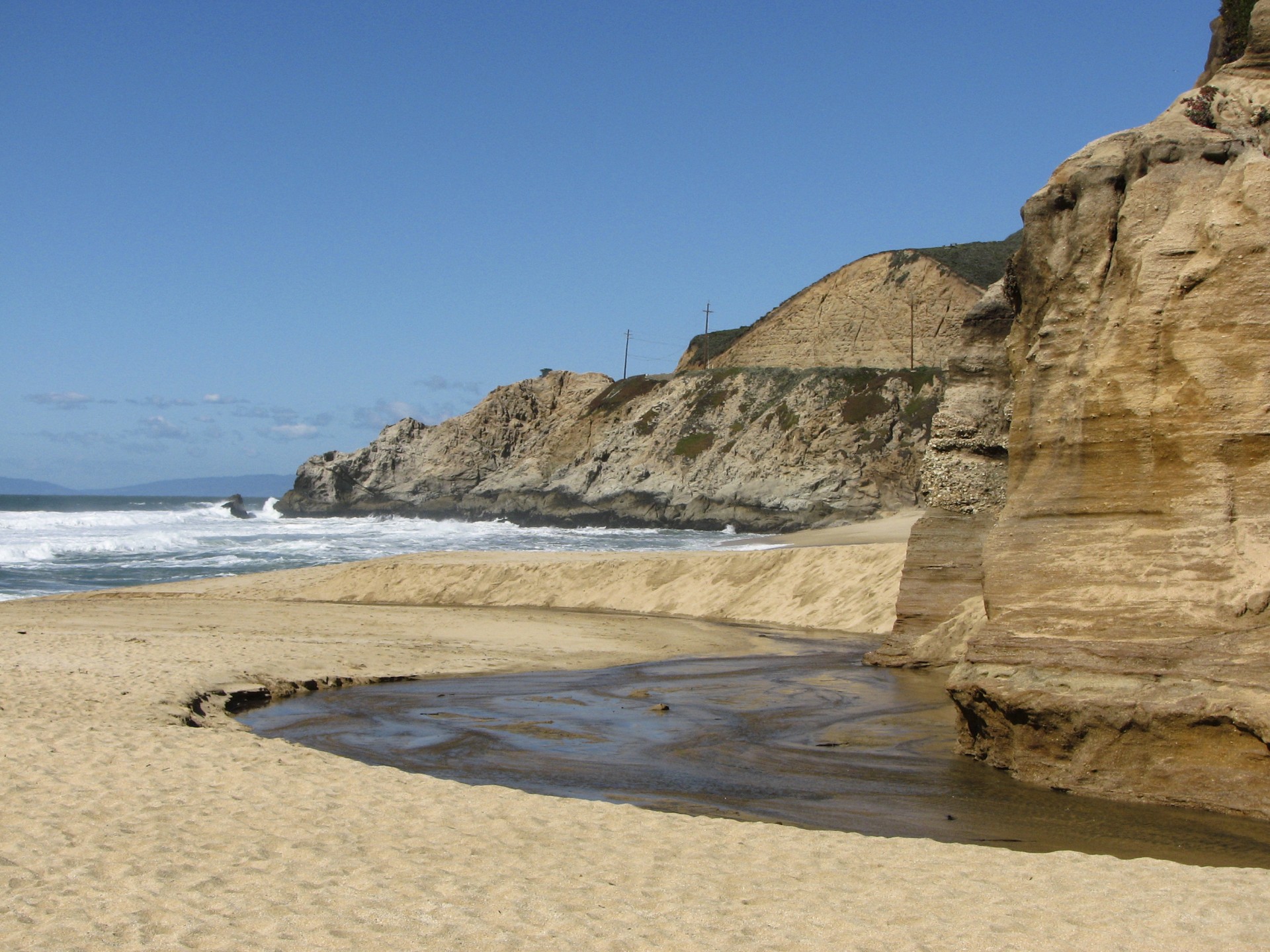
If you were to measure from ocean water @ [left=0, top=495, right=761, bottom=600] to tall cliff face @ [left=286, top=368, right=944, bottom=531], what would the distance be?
10.6 ft

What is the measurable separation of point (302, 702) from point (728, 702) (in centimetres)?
484

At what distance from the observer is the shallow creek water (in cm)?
729

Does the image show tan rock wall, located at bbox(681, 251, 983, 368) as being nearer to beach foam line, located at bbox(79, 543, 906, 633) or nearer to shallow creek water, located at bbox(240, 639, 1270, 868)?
beach foam line, located at bbox(79, 543, 906, 633)

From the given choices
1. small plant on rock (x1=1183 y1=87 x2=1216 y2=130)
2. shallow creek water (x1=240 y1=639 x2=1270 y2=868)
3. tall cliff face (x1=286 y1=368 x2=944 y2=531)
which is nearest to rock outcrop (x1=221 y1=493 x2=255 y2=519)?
tall cliff face (x1=286 y1=368 x2=944 y2=531)

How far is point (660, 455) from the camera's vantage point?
203 ft

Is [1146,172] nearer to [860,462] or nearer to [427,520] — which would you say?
[860,462]

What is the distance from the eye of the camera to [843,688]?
1311cm

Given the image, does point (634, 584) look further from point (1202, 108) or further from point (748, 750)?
point (1202, 108)

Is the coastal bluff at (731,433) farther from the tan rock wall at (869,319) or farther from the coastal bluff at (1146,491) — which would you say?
the coastal bluff at (1146,491)

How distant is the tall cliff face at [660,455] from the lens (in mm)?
52781

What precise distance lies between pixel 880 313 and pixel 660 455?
677 inches

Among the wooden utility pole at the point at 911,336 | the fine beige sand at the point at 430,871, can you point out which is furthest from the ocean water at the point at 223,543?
the fine beige sand at the point at 430,871

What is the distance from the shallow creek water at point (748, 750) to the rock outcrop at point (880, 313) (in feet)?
172

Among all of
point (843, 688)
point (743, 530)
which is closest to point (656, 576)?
point (843, 688)
